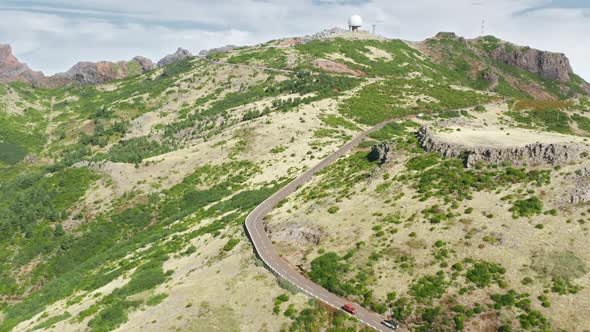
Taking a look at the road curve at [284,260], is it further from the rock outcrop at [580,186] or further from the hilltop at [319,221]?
the rock outcrop at [580,186]

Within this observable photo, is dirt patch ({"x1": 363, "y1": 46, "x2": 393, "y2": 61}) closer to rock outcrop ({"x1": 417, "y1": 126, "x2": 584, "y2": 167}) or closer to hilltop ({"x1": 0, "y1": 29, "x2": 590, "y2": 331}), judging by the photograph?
hilltop ({"x1": 0, "y1": 29, "x2": 590, "y2": 331})

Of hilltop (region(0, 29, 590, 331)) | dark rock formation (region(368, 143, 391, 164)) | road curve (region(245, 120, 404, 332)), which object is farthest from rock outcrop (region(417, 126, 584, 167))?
road curve (region(245, 120, 404, 332))

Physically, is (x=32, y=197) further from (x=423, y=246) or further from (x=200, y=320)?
(x=423, y=246)

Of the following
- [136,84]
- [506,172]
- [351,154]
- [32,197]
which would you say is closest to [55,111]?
[136,84]

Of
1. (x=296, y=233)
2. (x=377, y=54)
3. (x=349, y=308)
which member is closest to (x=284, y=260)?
(x=296, y=233)

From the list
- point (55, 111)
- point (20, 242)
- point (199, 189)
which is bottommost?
point (20, 242)

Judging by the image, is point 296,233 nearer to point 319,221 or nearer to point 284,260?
point 319,221
